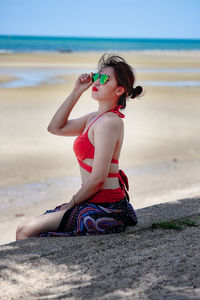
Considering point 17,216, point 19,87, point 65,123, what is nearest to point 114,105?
point 65,123

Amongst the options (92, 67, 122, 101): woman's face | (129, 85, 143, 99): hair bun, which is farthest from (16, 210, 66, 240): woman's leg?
(129, 85, 143, 99): hair bun

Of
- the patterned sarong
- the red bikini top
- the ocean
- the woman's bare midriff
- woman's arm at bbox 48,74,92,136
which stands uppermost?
the ocean

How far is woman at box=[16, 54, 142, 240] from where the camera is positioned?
11.8 ft

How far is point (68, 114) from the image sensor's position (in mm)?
4055

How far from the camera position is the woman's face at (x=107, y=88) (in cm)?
377

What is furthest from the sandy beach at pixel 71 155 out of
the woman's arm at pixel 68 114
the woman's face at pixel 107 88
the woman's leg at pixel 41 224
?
the woman's face at pixel 107 88

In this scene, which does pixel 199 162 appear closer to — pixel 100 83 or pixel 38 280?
pixel 100 83

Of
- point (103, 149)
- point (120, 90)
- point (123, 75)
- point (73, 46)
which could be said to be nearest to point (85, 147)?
point (103, 149)

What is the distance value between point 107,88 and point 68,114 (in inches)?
19.1

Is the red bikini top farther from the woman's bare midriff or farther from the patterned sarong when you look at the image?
the patterned sarong

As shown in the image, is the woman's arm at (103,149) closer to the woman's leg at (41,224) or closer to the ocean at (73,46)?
the woman's leg at (41,224)

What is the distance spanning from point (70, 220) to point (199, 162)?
6.03m

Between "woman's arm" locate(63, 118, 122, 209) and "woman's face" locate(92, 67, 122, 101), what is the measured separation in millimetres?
266

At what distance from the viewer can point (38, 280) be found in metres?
3.17
